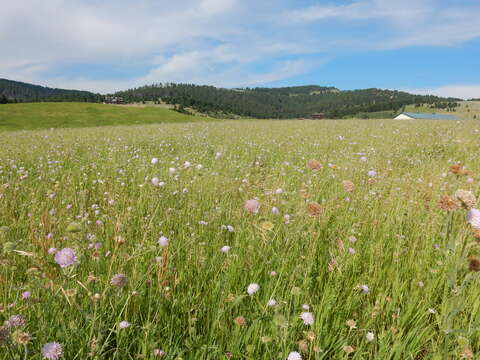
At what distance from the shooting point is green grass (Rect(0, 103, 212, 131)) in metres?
47.6

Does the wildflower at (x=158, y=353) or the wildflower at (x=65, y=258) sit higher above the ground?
the wildflower at (x=65, y=258)

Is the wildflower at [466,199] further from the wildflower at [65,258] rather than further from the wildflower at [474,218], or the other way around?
the wildflower at [65,258]

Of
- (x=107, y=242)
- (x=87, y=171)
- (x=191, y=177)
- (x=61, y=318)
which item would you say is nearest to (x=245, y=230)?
(x=107, y=242)

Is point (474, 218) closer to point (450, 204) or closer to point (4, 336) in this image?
point (450, 204)

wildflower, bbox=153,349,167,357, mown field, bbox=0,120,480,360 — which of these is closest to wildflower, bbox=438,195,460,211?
mown field, bbox=0,120,480,360

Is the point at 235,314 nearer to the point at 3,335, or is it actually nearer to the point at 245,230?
the point at 245,230

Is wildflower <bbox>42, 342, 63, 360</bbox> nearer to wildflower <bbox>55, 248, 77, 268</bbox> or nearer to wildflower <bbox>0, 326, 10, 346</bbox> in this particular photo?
wildflower <bbox>0, 326, 10, 346</bbox>

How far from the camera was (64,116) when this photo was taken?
2216 inches

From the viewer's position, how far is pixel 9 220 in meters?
3.12

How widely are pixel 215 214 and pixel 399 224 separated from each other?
1.94 m

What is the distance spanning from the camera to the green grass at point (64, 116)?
156 feet

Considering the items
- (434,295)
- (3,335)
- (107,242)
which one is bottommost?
(434,295)

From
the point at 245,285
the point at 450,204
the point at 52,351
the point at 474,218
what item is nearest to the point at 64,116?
the point at 245,285

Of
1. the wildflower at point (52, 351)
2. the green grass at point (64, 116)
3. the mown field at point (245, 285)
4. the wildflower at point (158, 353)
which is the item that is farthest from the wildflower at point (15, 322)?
the green grass at point (64, 116)
